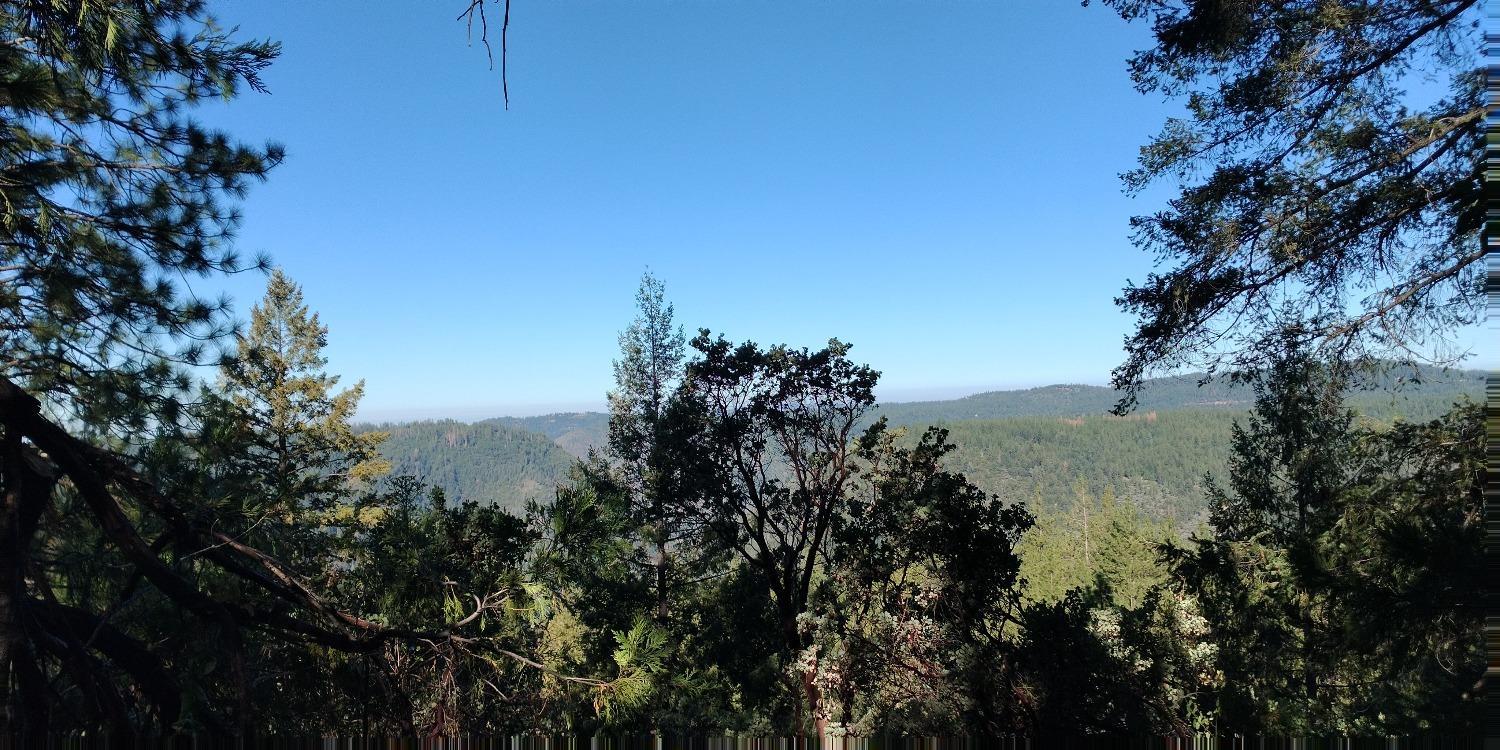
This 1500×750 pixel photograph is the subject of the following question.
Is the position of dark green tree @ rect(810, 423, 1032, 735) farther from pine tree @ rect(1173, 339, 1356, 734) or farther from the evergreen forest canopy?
pine tree @ rect(1173, 339, 1356, 734)

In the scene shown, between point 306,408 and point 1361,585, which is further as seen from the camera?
point 306,408

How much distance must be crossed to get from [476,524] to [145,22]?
3.10m

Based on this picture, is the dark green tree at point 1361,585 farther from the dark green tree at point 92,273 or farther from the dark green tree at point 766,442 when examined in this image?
the dark green tree at point 92,273

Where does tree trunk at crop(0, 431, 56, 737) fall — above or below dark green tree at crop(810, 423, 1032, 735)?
above

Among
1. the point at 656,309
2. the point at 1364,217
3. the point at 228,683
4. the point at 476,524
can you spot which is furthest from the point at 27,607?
the point at 656,309

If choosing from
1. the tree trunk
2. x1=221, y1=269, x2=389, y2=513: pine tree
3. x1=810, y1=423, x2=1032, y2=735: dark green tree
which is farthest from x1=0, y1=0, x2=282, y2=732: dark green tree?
x1=221, y1=269, x2=389, y2=513: pine tree

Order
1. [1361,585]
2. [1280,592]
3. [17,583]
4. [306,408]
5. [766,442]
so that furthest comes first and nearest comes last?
[306,408]
[766,442]
[1280,592]
[1361,585]
[17,583]

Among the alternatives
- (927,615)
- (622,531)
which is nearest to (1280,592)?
(927,615)

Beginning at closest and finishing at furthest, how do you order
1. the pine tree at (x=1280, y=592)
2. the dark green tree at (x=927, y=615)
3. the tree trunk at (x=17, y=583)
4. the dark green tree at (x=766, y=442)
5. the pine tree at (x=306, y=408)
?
1. the tree trunk at (x=17, y=583)
2. the pine tree at (x=1280, y=592)
3. the dark green tree at (x=927, y=615)
4. the dark green tree at (x=766, y=442)
5. the pine tree at (x=306, y=408)

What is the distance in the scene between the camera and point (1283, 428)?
10211 millimetres

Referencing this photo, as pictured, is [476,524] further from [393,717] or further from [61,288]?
[61,288]

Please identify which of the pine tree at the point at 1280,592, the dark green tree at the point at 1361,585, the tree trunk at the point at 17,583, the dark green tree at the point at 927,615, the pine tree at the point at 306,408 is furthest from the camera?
Answer: the pine tree at the point at 306,408

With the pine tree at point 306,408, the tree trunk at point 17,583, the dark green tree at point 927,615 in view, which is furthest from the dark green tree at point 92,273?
the pine tree at point 306,408

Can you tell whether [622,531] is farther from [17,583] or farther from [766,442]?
[766,442]
